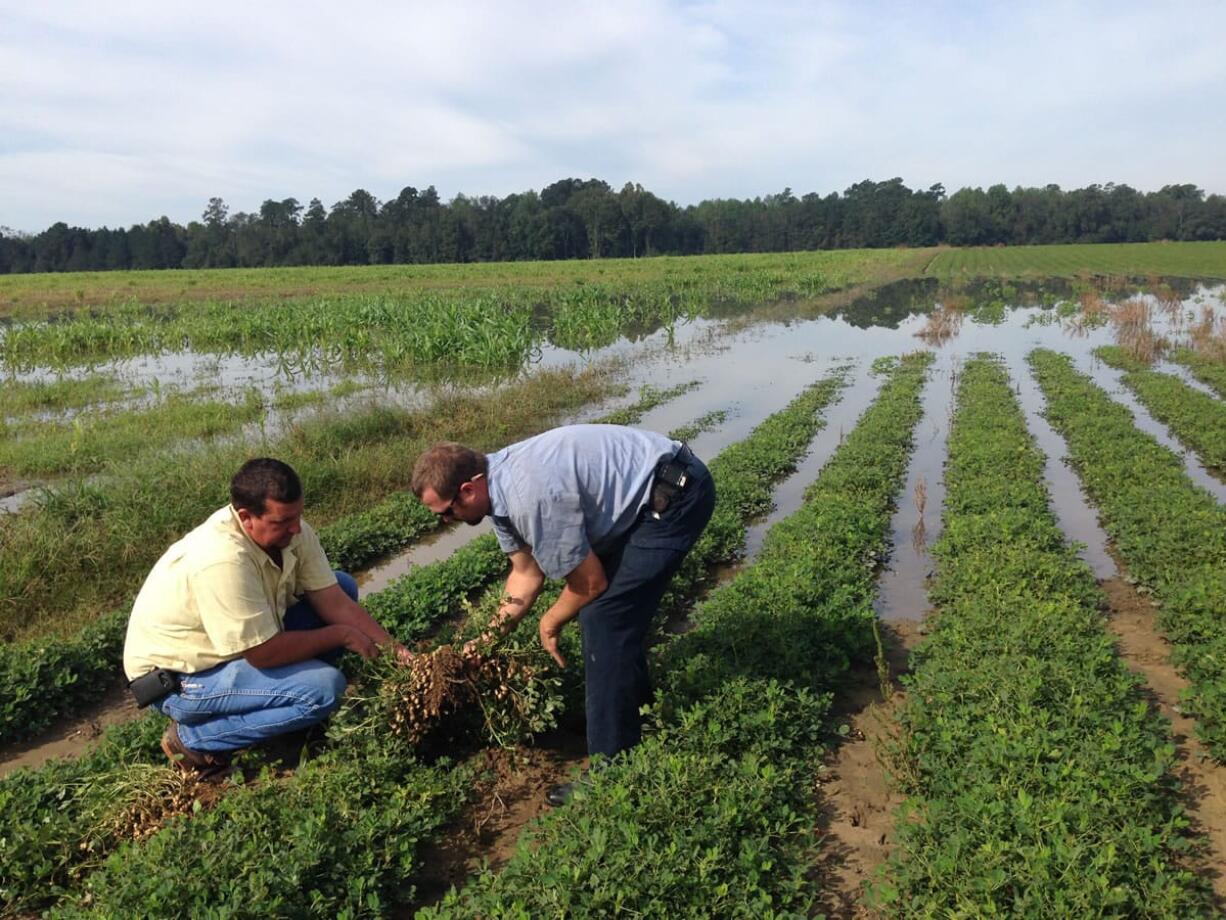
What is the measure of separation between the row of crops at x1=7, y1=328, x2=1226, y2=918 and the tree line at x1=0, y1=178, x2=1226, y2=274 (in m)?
83.1

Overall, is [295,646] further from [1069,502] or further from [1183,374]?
[1183,374]

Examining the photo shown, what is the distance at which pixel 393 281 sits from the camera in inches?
1938

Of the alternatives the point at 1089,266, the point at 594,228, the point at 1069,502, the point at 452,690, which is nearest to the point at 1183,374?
the point at 1069,502

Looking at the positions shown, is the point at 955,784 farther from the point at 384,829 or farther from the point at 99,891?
Result: the point at 99,891

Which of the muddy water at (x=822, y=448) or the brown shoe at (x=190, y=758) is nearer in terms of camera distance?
the brown shoe at (x=190, y=758)

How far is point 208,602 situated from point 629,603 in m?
1.93

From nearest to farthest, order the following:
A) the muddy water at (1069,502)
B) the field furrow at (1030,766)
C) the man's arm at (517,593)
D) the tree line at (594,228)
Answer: the field furrow at (1030,766)
the man's arm at (517,593)
the muddy water at (1069,502)
the tree line at (594,228)

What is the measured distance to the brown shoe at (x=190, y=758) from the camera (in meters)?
4.23

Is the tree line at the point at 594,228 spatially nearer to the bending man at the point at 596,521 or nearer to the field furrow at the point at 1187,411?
the field furrow at the point at 1187,411

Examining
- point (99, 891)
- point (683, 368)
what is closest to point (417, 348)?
point (683, 368)

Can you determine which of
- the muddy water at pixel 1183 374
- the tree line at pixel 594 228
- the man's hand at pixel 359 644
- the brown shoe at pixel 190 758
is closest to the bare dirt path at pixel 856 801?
the man's hand at pixel 359 644

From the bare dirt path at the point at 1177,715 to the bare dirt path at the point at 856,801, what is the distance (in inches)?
49.6

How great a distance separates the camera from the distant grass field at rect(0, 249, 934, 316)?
4122 cm

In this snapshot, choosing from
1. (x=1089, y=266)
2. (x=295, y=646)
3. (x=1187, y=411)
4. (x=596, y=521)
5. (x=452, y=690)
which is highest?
(x=1089, y=266)
